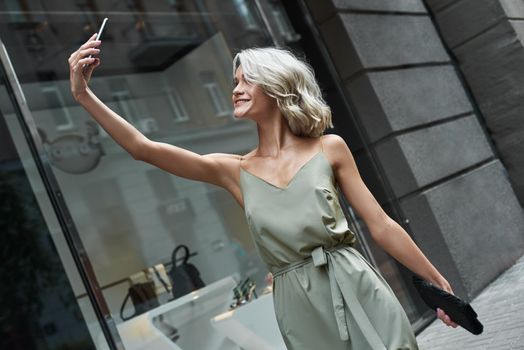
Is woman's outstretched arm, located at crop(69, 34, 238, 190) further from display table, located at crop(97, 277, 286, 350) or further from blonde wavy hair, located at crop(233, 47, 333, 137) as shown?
display table, located at crop(97, 277, 286, 350)

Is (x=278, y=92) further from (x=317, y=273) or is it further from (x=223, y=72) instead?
(x=223, y=72)

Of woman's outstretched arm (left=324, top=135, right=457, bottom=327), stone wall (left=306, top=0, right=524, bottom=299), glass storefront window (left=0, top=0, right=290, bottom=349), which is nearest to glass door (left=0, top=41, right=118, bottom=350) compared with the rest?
glass storefront window (left=0, top=0, right=290, bottom=349)

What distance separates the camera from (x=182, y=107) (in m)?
6.52

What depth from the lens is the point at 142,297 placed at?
559cm

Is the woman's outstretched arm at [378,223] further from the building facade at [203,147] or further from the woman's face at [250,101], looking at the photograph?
the building facade at [203,147]

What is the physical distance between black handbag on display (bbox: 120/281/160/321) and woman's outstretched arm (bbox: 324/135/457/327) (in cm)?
307

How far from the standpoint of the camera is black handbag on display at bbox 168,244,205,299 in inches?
228

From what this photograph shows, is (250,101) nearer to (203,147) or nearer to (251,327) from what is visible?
(251,327)

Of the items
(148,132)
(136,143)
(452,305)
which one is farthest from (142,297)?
(452,305)

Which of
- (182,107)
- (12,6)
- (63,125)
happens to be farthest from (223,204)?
(12,6)

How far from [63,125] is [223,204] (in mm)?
1452

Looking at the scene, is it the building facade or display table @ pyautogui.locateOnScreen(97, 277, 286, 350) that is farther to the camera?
display table @ pyautogui.locateOnScreen(97, 277, 286, 350)

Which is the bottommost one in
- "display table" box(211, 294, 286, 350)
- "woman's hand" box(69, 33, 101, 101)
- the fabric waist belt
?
"display table" box(211, 294, 286, 350)

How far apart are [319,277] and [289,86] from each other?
2.19 feet
